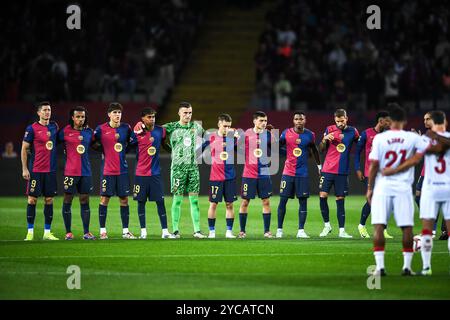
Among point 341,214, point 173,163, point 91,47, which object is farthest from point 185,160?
point 91,47

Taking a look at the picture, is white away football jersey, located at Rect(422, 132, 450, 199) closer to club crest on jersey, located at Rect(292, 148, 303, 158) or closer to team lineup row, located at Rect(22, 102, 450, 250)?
team lineup row, located at Rect(22, 102, 450, 250)

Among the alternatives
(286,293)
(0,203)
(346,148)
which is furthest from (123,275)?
(0,203)

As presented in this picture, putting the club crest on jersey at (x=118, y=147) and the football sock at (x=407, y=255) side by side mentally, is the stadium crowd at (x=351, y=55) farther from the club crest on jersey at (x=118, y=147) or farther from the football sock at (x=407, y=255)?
the football sock at (x=407, y=255)

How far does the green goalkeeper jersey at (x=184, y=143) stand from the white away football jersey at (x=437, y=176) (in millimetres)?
5971

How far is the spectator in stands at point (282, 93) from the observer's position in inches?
1254

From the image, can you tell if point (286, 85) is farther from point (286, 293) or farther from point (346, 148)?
point (286, 293)

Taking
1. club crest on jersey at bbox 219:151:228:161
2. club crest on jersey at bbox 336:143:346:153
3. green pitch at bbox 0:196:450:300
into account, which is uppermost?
club crest on jersey at bbox 336:143:346:153

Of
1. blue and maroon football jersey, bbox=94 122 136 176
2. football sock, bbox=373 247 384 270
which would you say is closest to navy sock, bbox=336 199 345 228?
blue and maroon football jersey, bbox=94 122 136 176

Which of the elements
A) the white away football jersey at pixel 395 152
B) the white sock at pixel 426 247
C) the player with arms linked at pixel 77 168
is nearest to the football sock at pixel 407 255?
the white sock at pixel 426 247

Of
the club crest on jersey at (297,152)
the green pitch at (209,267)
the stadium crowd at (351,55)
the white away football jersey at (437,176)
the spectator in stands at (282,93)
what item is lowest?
the green pitch at (209,267)

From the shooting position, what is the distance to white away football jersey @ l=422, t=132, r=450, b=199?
1487 centimetres

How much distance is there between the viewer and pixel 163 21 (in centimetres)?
3553

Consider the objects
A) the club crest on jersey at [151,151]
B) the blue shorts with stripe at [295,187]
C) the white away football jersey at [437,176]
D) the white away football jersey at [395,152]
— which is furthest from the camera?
the blue shorts with stripe at [295,187]

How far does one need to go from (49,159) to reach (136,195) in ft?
5.43
